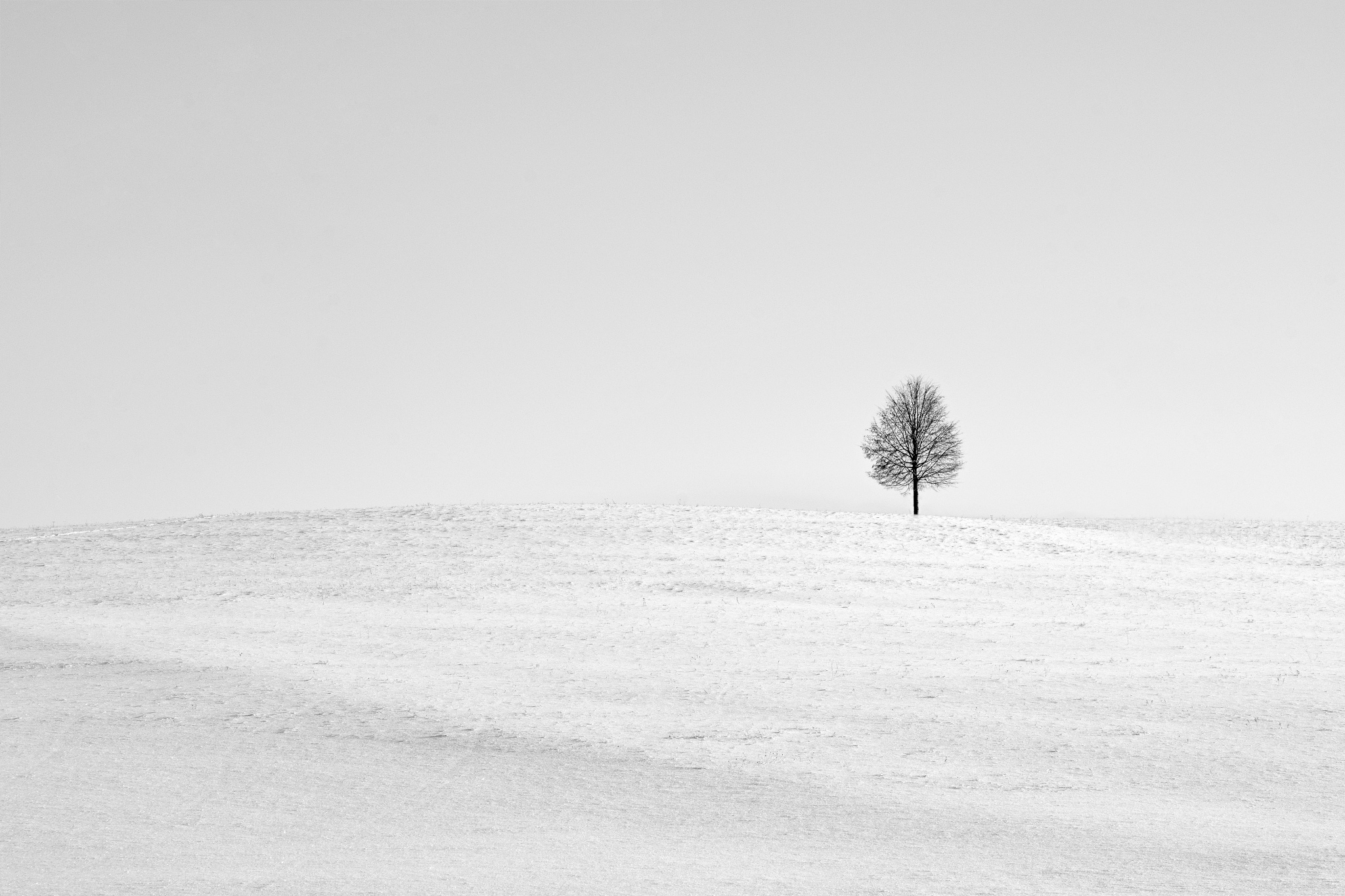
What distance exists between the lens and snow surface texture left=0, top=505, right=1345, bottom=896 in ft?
25.7

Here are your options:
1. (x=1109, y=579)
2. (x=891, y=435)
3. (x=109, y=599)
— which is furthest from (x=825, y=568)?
(x=891, y=435)

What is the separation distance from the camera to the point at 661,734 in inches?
430

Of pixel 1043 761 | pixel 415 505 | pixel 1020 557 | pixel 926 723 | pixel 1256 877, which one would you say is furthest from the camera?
pixel 415 505

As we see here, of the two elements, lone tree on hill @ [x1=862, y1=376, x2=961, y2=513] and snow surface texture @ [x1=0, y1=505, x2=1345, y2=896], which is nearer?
snow surface texture @ [x1=0, y1=505, x2=1345, y2=896]

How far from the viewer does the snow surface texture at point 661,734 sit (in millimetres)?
7828

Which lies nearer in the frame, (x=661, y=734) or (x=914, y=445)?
(x=661, y=734)

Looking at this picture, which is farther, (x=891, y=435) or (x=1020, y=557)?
(x=891, y=435)

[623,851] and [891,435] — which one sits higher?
[891,435]

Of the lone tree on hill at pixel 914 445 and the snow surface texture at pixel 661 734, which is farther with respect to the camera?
the lone tree on hill at pixel 914 445

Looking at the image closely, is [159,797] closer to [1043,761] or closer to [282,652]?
[282,652]

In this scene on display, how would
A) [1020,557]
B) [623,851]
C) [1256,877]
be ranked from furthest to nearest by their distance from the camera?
[1020,557] < [623,851] < [1256,877]

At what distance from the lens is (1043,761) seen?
33.2 feet

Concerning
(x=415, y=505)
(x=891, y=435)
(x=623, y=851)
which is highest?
(x=891, y=435)

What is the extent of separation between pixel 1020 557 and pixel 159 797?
21.9m
